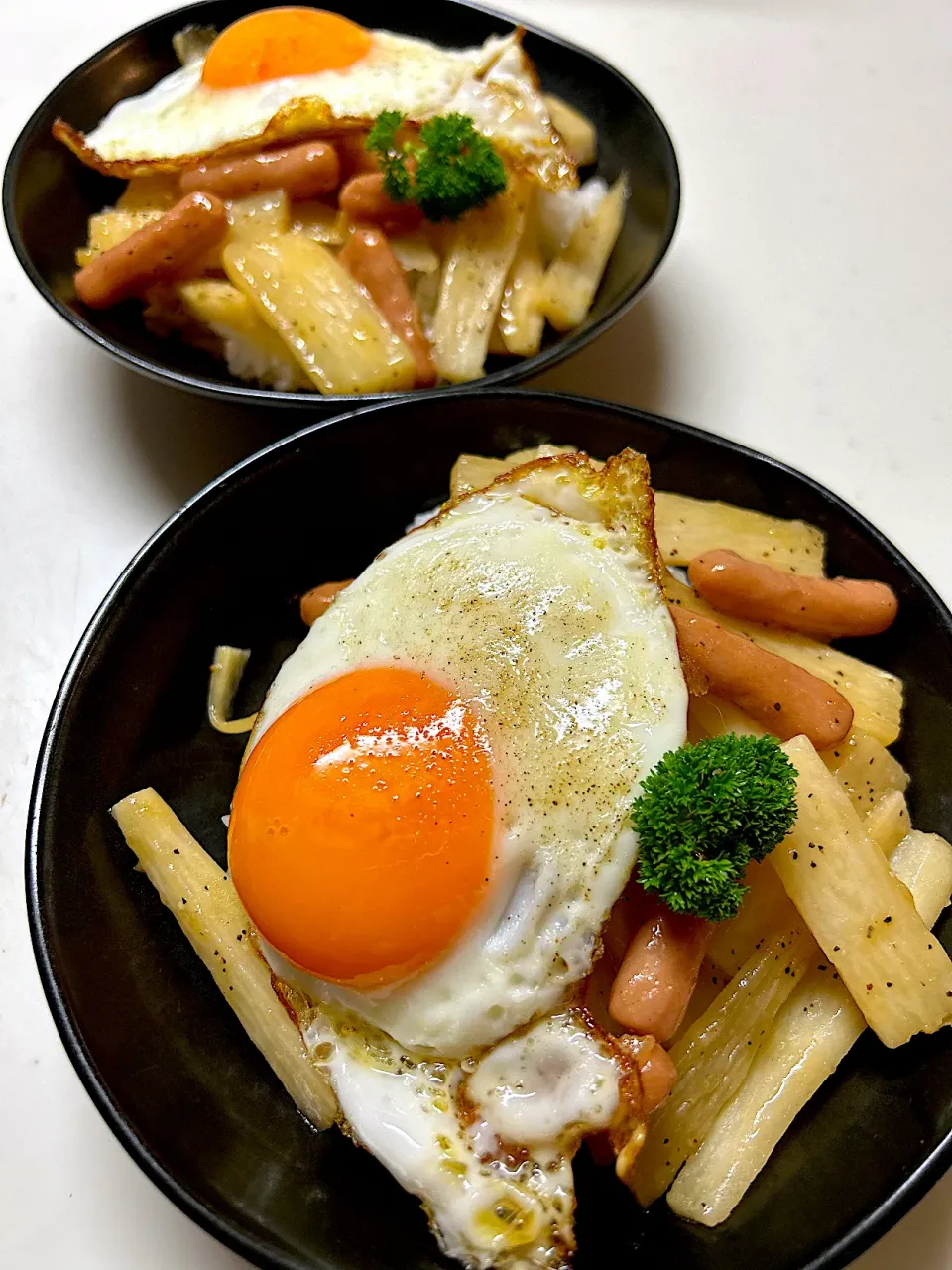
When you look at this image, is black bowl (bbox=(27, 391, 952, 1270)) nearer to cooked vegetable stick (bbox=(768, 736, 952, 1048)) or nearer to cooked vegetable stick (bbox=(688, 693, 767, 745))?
cooked vegetable stick (bbox=(768, 736, 952, 1048))

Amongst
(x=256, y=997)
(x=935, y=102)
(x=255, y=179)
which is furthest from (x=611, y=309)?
(x=935, y=102)

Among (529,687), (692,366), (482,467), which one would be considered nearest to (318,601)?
(482,467)

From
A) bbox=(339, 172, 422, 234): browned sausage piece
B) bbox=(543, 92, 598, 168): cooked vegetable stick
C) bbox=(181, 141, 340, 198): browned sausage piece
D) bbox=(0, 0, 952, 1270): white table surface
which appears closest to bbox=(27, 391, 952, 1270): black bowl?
bbox=(0, 0, 952, 1270): white table surface

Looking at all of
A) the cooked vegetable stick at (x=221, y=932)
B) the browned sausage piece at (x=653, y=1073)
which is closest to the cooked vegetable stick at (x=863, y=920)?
the browned sausage piece at (x=653, y=1073)

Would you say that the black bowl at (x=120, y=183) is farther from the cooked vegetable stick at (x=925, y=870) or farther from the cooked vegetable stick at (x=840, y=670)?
the cooked vegetable stick at (x=925, y=870)

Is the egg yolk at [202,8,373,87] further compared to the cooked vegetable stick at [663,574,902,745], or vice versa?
the egg yolk at [202,8,373,87]
